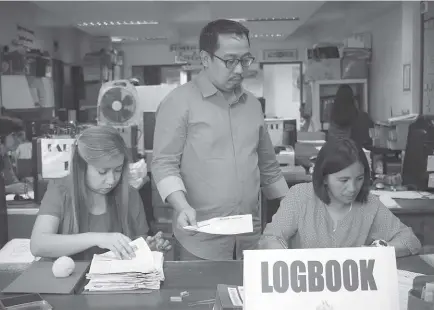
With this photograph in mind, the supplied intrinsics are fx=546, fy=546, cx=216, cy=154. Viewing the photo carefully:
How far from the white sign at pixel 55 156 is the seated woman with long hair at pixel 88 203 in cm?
112

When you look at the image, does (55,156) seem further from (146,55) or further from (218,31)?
(146,55)

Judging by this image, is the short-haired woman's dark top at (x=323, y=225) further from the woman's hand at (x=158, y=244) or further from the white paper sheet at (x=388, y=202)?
the white paper sheet at (x=388, y=202)

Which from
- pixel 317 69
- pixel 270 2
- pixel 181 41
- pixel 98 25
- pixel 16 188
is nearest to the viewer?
pixel 16 188

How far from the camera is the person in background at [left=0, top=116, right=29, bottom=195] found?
3.64 m

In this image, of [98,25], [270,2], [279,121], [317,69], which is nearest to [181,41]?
[98,25]

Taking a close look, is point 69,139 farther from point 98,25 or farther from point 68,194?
point 98,25

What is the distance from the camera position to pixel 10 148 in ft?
13.4

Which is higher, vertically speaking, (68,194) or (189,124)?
(189,124)

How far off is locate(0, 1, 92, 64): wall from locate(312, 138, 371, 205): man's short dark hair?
5.24 meters

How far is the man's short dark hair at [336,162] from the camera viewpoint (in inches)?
78.8

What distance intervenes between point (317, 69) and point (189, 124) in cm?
575

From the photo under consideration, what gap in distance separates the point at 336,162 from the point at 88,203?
3.11 feet

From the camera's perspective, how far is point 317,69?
7.58m

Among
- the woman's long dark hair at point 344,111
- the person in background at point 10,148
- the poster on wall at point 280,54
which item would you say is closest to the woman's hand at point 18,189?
the person in background at point 10,148
